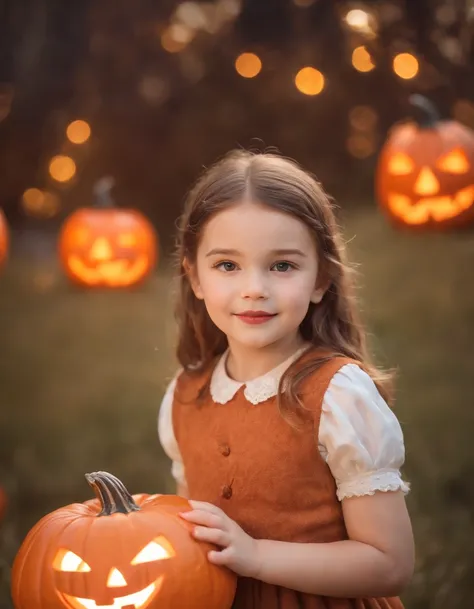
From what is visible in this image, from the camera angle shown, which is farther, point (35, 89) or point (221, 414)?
point (35, 89)

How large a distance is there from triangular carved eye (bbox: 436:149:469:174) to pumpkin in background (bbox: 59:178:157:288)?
1.55m

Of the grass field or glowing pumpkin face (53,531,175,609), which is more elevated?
the grass field

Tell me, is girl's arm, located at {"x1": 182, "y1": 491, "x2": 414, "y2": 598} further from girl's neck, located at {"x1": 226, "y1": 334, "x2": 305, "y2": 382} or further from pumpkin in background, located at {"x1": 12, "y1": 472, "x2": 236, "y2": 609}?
girl's neck, located at {"x1": 226, "y1": 334, "x2": 305, "y2": 382}

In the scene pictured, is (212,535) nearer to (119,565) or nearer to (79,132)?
(119,565)

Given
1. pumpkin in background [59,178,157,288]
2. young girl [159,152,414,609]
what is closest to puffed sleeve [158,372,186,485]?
young girl [159,152,414,609]

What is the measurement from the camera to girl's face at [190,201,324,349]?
187 cm

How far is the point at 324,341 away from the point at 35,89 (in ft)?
13.6

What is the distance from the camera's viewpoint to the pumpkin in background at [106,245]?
16.1 feet

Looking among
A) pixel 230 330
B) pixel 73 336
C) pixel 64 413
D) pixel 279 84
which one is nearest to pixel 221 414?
pixel 230 330

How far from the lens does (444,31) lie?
4.20 meters

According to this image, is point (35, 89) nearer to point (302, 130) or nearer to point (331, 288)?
point (302, 130)

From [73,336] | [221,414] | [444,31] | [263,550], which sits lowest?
[263,550]

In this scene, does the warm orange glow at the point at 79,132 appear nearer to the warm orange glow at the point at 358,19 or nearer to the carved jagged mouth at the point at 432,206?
the carved jagged mouth at the point at 432,206

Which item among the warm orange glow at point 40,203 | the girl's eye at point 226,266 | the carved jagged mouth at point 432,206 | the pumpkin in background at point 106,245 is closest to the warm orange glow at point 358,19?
the carved jagged mouth at point 432,206
